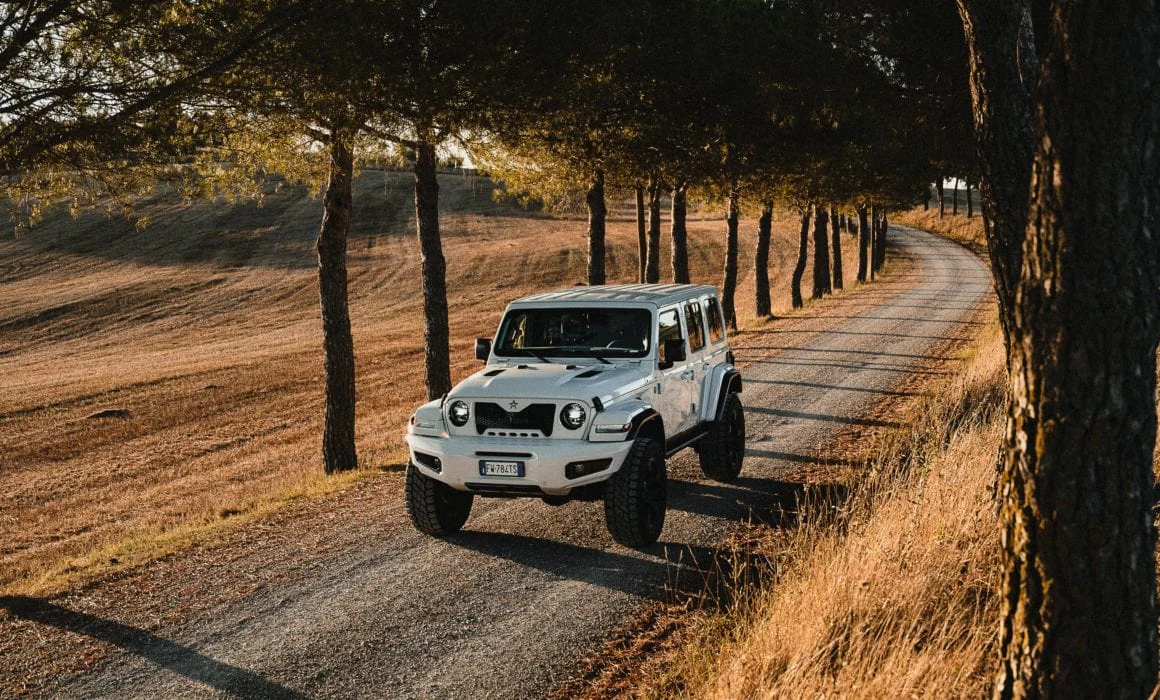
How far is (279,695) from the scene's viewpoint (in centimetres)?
574

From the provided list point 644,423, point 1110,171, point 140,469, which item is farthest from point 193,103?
point 140,469

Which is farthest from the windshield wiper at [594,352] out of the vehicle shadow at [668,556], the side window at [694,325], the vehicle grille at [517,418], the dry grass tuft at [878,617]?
the dry grass tuft at [878,617]

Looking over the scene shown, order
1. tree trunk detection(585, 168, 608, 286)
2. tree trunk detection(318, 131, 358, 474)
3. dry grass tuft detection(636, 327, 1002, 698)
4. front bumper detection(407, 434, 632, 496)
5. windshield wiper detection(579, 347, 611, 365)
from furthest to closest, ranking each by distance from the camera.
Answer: tree trunk detection(585, 168, 608, 286) < tree trunk detection(318, 131, 358, 474) < windshield wiper detection(579, 347, 611, 365) < front bumper detection(407, 434, 632, 496) < dry grass tuft detection(636, 327, 1002, 698)

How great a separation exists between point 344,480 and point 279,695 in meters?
6.25

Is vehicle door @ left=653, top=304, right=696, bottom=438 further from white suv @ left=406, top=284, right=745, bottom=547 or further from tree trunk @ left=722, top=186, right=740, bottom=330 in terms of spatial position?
tree trunk @ left=722, top=186, right=740, bottom=330

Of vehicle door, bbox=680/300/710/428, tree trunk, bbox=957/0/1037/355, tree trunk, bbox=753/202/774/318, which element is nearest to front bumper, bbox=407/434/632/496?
vehicle door, bbox=680/300/710/428

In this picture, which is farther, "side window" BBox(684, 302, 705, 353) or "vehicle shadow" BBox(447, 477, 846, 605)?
"side window" BBox(684, 302, 705, 353)

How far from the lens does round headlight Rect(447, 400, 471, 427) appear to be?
8344mm

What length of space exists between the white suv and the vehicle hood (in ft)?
0.04

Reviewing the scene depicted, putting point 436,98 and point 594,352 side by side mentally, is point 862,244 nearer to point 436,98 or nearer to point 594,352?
point 436,98

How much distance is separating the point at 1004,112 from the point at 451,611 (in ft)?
19.4

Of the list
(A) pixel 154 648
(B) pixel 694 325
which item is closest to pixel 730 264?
(B) pixel 694 325

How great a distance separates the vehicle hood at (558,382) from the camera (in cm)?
816

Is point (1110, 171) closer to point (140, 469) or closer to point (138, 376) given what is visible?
point (140, 469)
